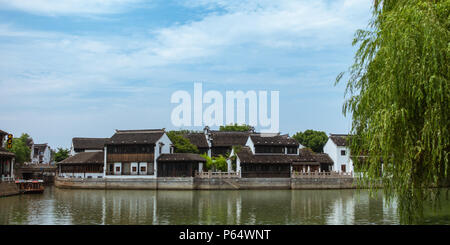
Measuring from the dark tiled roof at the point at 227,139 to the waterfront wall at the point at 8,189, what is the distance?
1368 inches

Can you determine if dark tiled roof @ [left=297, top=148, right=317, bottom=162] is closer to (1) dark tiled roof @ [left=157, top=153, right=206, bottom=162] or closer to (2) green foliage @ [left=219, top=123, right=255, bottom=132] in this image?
(1) dark tiled roof @ [left=157, top=153, right=206, bottom=162]

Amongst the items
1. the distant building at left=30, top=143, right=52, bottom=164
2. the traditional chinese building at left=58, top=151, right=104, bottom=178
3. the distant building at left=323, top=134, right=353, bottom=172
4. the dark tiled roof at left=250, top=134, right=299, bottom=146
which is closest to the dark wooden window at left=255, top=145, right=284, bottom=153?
the dark tiled roof at left=250, top=134, right=299, bottom=146

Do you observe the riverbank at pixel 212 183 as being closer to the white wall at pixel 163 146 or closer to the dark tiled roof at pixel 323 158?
the white wall at pixel 163 146

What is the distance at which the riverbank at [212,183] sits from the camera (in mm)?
52156

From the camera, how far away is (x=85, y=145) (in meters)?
67.8

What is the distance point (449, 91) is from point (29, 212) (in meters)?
25.8

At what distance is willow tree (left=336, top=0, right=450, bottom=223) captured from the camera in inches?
520

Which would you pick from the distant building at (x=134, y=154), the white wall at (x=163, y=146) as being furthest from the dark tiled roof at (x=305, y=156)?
the distant building at (x=134, y=154)

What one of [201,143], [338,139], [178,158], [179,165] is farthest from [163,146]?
[338,139]

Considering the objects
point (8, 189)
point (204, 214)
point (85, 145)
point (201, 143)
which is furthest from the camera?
point (201, 143)

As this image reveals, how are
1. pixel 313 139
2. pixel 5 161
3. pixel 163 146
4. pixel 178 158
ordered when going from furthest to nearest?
pixel 313 139 < pixel 163 146 < pixel 178 158 < pixel 5 161

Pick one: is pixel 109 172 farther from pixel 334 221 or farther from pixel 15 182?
pixel 334 221

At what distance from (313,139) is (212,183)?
111 feet

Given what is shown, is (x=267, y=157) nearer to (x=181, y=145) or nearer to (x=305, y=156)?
(x=305, y=156)
